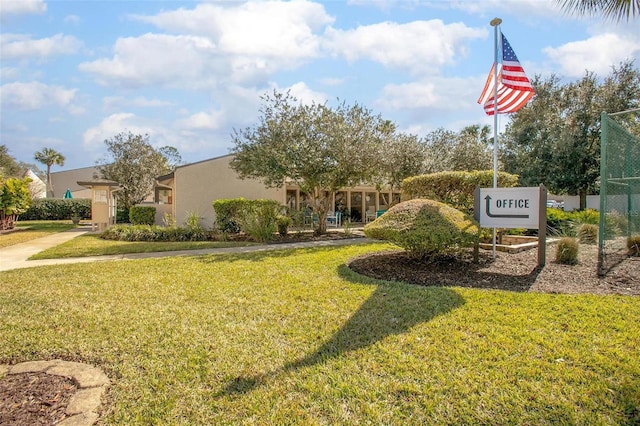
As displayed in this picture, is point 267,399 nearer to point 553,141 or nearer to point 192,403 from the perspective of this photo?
point 192,403

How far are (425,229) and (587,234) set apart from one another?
6422mm

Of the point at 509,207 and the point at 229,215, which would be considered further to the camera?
the point at 229,215

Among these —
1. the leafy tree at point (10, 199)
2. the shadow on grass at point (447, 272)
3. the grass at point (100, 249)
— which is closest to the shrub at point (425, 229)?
the shadow on grass at point (447, 272)

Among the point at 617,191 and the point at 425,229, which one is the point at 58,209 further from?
the point at 617,191

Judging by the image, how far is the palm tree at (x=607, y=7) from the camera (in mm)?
5988

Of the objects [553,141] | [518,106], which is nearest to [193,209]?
[518,106]

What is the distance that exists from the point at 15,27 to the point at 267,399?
11606 millimetres

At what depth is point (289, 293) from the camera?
5305 mm

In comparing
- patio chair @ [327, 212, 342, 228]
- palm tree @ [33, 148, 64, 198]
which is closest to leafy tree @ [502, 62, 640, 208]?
patio chair @ [327, 212, 342, 228]

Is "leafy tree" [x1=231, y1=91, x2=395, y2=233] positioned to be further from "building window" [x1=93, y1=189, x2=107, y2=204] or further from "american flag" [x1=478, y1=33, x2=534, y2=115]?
"building window" [x1=93, y1=189, x2=107, y2=204]

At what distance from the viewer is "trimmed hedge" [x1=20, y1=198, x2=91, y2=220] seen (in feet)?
84.2

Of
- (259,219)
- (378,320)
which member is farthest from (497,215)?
(259,219)

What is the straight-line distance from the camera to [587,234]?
9688mm

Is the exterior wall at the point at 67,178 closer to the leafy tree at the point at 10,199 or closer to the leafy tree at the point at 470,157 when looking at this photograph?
the leafy tree at the point at 10,199
